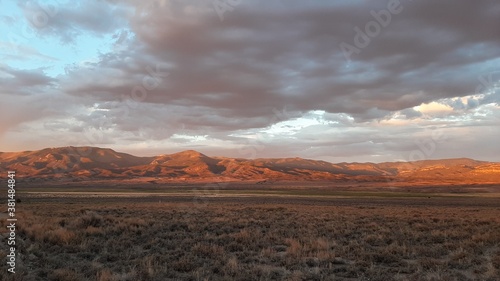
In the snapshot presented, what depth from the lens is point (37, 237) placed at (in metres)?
15.5

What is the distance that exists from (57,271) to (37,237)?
19.7 feet

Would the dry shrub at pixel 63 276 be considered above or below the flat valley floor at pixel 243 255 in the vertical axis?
above

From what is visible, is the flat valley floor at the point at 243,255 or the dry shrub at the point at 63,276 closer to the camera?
the dry shrub at the point at 63,276

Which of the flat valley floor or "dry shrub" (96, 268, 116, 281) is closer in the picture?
"dry shrub" (96, 268, 116, 281)

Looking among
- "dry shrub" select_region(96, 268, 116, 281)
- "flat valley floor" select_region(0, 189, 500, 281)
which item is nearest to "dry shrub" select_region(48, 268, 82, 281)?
"flat valley floor" select_region(0, 189, 500, 281)

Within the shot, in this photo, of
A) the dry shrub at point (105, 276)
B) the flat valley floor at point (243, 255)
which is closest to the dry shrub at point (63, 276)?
the flat valley floor at point (243, 255)

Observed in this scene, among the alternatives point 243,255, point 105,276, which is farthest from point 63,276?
point 243,255

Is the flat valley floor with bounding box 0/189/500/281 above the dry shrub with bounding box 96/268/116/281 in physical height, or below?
below

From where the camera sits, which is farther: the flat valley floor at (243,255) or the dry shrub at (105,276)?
the flat valley floor at (243,255)

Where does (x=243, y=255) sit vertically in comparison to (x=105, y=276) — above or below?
below

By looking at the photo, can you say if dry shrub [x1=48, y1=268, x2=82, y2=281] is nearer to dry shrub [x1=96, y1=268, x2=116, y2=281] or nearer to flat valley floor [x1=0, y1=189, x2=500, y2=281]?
flat valley floor [x1=0, y1=189, x2=500, y2=281]

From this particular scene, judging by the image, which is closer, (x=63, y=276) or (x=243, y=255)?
(x=63, y=276)

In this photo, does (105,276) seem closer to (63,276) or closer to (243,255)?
(63,276)

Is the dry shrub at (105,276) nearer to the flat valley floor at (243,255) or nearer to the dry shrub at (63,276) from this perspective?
the flat valley floor at (243,255)
